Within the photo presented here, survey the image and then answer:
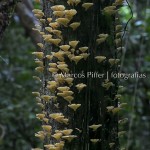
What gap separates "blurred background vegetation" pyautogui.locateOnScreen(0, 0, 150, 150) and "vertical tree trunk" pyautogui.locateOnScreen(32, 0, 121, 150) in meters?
3.01

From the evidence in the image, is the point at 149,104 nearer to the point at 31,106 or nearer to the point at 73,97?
the point at 31,106

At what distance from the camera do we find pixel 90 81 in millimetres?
2117

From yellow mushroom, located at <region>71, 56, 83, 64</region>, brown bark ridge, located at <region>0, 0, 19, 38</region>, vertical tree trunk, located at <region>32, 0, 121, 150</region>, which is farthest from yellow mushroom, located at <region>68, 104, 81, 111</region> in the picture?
brown bark ridge, located at <region>0, 0, 19, 38</region>

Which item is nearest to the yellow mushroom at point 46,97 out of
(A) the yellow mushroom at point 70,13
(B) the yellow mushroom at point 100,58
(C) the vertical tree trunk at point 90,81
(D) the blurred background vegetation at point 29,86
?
(C) the vertical tree trunk at point 90,81

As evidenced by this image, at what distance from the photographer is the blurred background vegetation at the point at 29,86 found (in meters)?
5.36

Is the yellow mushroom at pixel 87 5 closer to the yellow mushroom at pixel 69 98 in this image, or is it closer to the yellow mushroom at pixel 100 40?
the yellow mushroom at pixel 100 40

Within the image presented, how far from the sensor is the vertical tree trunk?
2074mm

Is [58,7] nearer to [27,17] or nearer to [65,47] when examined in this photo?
[65,47]

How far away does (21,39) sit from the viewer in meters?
6.75

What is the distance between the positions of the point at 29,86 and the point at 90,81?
406 cm

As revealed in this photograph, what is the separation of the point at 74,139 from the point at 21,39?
494cm

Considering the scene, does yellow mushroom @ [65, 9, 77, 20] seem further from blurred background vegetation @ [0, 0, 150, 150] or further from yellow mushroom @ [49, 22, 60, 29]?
blurred background vegetation @ [0, 0, 150, 150]

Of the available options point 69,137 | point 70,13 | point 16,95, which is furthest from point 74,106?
A: point 16,95

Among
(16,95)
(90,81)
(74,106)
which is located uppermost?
(90,81)
